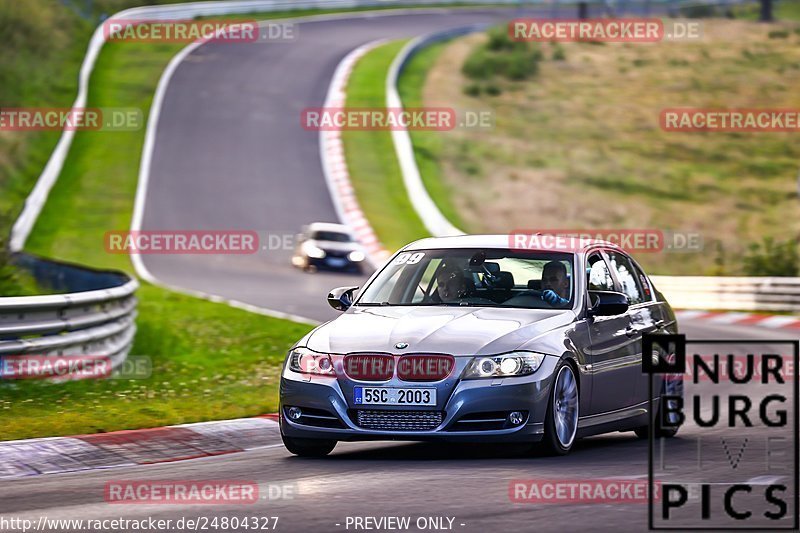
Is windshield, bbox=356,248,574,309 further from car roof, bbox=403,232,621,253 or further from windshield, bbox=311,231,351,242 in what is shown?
windshield, bbox=311,231,351,242

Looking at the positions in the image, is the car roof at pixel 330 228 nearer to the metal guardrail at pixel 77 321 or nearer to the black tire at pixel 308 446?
the metal guardrail at pixel 77 321

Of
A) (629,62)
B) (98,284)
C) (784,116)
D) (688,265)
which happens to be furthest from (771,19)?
(98,284)

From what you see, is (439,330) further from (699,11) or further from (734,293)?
(699,11)

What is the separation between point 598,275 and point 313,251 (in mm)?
22854

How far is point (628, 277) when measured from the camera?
40.1 ft

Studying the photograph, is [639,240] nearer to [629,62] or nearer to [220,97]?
[220,97]

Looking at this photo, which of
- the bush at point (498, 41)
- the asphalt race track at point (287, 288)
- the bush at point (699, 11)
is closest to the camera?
the asphalt race track at point (287, 288)

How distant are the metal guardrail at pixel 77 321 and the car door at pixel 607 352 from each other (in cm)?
504

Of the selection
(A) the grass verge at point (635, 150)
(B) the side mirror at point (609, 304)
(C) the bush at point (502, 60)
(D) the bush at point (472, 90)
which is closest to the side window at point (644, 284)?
(B) the side mirror at point (609, 304)

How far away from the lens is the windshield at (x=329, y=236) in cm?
3434

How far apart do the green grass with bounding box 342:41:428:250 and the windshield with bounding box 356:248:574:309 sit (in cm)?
2504

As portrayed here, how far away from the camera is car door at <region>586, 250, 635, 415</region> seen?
10852mm

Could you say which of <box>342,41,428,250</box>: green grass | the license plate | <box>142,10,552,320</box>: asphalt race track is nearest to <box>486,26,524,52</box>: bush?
<box>142,10,552,320</box>: asphalt race track

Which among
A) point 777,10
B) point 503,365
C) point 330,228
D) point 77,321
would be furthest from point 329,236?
point 777,10
